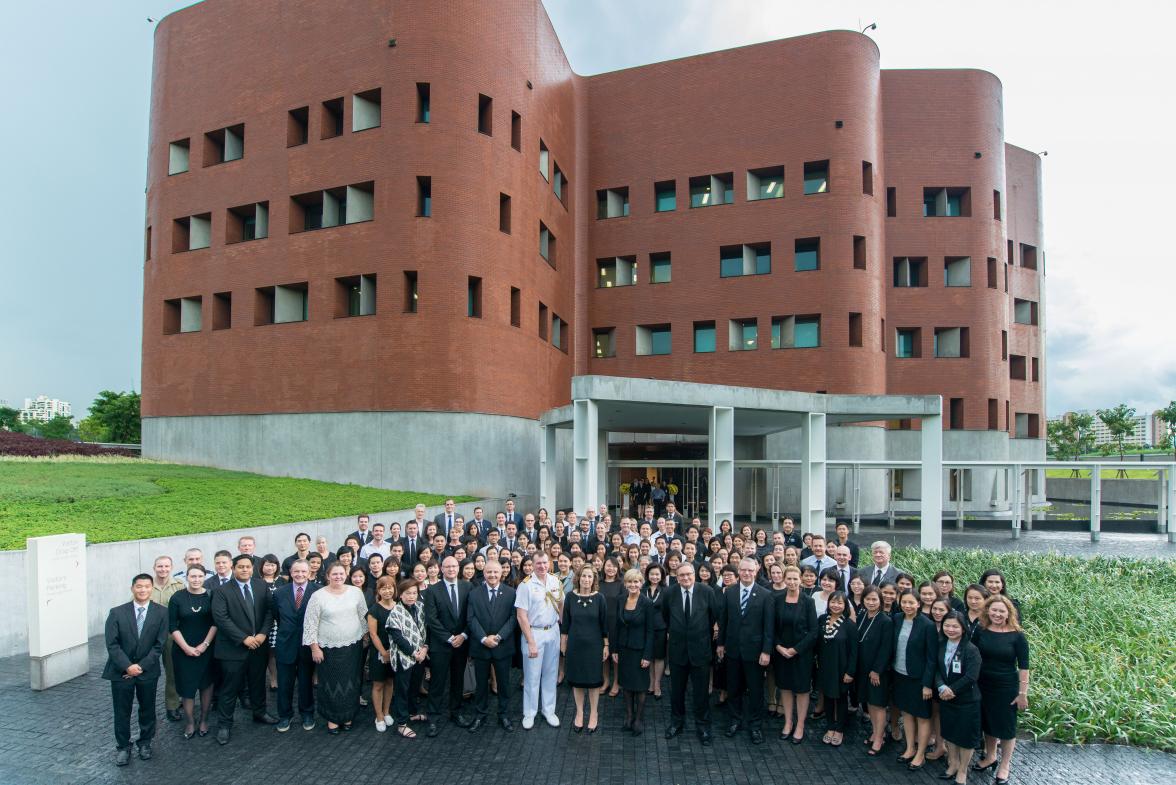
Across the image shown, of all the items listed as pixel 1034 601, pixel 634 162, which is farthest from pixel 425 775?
pixel 634 162

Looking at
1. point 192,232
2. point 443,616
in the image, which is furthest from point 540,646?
point 192,232

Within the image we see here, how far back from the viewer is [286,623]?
7508 mm

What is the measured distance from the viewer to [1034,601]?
11.5m

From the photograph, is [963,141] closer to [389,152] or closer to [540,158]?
[540,158]

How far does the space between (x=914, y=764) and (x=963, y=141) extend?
35.8 metres

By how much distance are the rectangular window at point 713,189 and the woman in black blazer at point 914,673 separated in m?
27.5

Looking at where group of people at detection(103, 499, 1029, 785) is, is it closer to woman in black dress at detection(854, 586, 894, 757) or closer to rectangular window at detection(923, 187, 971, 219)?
woman in black dress at detection(854, 586, 894, 757)

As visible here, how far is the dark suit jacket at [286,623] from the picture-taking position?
7.50m

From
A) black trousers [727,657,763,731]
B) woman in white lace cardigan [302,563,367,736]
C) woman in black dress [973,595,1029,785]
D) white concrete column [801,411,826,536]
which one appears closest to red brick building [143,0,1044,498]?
white concrete column [801,411,826,536]

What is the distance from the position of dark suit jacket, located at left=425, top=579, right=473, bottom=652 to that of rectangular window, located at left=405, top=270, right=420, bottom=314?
1771 centimetres

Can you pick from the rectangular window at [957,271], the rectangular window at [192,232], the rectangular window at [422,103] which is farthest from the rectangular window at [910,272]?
the rectangular window at [192,232]

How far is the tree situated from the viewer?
53031 mm

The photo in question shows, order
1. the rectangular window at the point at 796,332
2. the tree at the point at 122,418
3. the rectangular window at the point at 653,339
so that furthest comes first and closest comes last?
the tree at the point at 122,418, the rectangular window at the point at 653,339, the rectangular window at the point at 796,332

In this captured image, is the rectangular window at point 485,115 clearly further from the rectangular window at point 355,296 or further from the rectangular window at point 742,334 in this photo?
the rectangular window at point 742,334
